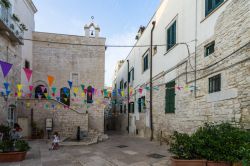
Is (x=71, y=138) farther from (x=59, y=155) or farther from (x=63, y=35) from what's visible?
(x=63, y=35)

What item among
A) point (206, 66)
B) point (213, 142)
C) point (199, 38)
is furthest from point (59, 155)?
point (199, 38)

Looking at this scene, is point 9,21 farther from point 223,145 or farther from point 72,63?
point 223,145

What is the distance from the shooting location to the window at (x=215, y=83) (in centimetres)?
712

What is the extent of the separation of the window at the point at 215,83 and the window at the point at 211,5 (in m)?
2.53

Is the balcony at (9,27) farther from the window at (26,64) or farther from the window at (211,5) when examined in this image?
the window at (211,5)

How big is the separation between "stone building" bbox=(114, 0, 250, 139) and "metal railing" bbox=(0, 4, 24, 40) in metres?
8.90

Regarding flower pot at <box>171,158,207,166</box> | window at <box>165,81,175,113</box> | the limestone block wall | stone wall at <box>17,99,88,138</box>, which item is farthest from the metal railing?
flower pot at <box>171,158,207,166</box>

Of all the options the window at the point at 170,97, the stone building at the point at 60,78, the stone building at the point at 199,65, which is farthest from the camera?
the stone building at the point at 60,78

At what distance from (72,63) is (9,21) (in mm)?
6730

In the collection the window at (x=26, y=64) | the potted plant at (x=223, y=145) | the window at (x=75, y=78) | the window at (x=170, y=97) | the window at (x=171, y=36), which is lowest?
the potted plant at (x=223, y=145)

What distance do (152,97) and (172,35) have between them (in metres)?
4.68

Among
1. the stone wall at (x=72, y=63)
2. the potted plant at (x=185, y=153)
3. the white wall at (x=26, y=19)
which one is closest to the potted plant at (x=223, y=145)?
the potted plant at (x=185, y=153)

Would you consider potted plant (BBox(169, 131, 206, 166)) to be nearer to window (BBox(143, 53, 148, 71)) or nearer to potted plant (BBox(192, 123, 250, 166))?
potted plant (BBox(192, 123, 250, 166))

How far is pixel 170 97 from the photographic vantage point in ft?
36.9
